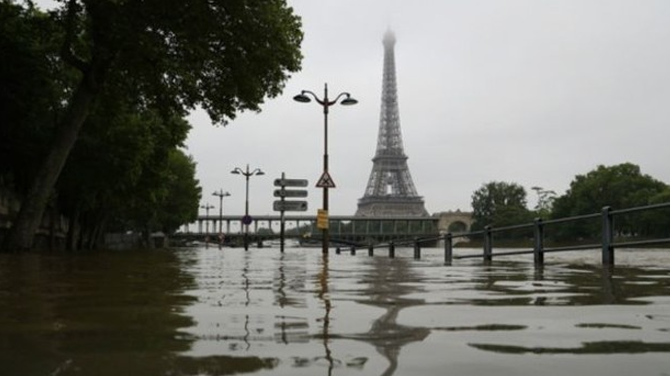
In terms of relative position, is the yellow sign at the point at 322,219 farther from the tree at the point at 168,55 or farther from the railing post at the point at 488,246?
the railing post at the point at 488,246

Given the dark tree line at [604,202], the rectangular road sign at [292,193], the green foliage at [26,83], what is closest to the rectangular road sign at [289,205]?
the rectangular road sign at [292,193]

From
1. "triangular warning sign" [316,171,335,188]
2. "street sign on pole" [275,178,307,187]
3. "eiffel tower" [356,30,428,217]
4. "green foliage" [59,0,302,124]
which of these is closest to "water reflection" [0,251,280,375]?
"green foliage" [59,0,302,124]

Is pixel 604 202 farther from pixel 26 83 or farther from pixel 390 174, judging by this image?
pixel 26 83

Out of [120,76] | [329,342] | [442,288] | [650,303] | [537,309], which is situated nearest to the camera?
[329,342]

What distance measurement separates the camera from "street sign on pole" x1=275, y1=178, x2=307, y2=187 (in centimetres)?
A: 3133

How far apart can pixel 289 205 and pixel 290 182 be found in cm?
122

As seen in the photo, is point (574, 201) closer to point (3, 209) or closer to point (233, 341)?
point (3, 209)

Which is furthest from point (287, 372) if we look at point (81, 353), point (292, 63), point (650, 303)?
point (292, 63)

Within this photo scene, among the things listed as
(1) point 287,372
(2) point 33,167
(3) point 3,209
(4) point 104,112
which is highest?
(4) point 104,112

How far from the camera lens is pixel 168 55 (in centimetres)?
1992

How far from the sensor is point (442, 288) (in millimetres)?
6809

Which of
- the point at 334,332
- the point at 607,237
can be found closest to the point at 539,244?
the point at 607,237

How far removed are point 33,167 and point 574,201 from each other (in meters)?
95.5

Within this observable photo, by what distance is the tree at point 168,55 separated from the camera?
738 inches
